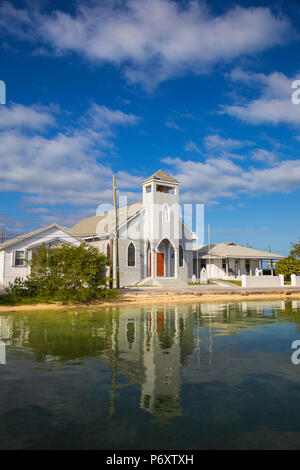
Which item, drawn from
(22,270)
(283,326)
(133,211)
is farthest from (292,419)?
(133,211)

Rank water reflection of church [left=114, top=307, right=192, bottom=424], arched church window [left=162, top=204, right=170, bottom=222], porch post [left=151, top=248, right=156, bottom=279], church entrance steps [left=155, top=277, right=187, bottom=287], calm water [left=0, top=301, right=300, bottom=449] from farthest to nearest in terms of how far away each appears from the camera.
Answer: arched church window [left=162, top=204, right=170, bottom=222], porch post [left=151, top=248, right=156, bottom=279], church entrance steps [left=155, top=277, right=187, bottom=287], water reflection of church [left=114, top=307, right=192, bottom=424], calm water [left=0, top=301, right=300, bottom=449]

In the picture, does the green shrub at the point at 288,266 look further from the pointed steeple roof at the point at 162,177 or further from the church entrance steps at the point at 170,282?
the pointed steeple roof at the point at 162,177

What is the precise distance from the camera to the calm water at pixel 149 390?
5.02 metres

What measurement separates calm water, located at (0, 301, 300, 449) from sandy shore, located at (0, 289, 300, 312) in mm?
9811

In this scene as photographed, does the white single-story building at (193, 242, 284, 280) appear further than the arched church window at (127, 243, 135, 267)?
Yes

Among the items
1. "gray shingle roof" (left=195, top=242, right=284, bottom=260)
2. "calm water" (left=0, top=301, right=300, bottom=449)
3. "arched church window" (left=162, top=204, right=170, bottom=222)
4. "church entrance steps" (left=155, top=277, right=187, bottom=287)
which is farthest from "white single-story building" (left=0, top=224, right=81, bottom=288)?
"gray shingle roof" (left=195, top=242, right=284, bottom=260)

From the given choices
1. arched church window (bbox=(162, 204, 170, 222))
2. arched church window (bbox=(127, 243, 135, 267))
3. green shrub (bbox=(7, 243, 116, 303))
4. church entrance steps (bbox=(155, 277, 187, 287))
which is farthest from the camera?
arched church window (bbox=(162, 204, 170, 222))

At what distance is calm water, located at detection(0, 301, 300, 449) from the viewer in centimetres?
502

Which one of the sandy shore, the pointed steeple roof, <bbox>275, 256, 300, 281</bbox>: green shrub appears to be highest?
the pointed steeple roof

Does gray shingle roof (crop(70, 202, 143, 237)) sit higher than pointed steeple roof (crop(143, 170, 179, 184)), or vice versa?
pointed steeple roof (crop(143, 170, 179, 184))

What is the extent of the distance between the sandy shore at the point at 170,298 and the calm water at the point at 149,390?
981 centimetres

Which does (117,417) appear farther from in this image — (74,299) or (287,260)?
(287,260)

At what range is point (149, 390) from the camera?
6.88 meters

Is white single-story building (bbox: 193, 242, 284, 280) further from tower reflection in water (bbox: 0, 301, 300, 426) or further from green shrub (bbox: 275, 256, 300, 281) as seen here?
tower reflection in water (bbox: 0, 301, 300, 426)
